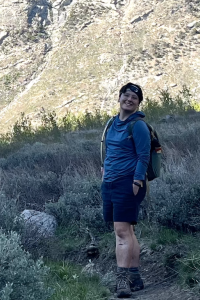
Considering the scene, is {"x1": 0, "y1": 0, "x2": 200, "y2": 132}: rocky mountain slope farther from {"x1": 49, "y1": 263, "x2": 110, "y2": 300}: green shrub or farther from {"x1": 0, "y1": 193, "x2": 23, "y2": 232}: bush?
{"x1": 49, "y1": 263, "x2": 110, "y2": 300}: green shrub

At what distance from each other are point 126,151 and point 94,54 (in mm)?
56388

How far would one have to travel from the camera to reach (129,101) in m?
4.48

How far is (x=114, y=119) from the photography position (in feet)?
15.4

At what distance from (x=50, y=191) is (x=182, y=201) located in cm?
309

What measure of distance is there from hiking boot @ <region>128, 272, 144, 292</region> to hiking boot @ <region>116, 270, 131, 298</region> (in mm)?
142

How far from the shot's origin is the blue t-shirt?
4230 mm

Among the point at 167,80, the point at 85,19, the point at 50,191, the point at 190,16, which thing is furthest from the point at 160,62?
the point at 50,191

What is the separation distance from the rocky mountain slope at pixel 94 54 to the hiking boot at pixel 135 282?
46.0 m

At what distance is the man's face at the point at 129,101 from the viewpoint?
446 centimetres

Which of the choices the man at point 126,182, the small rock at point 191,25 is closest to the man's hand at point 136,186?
the man at point 126,182

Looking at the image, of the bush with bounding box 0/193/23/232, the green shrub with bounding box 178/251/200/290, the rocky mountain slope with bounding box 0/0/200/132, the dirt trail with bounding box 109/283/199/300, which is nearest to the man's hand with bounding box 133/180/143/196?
the green shrub with bounding box 178/251/200/290

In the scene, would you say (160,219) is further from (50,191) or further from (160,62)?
(160,62)

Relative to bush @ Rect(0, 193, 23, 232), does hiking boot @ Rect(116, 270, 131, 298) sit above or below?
below

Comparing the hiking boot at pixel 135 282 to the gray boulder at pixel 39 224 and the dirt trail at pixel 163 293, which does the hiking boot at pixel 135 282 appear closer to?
the dirt trail at pixel 163 293
